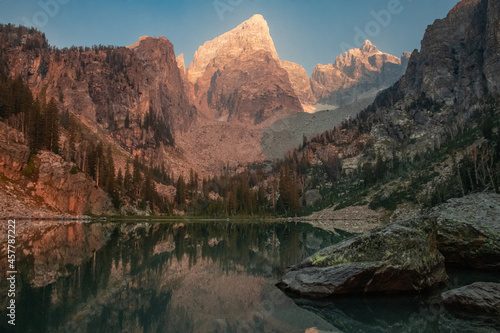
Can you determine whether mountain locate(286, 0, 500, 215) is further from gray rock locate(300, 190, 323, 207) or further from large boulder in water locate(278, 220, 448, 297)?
large boulder in water locate(278, 220, 448, 297)

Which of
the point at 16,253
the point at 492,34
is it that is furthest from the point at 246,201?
the point at 492,34

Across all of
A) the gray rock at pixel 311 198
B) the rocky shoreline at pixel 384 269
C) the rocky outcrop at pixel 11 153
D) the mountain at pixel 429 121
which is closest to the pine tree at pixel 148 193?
the rocky outcrop at pixel 11 153

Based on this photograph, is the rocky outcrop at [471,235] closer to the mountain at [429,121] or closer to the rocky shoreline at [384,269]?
the rocky shoreline at [384,269]

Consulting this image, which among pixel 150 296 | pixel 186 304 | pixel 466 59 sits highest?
pixel 466 59

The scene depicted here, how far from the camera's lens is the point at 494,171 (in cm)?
5531

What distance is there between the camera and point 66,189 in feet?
275

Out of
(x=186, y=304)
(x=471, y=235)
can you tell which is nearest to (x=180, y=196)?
(x=471, y=235)

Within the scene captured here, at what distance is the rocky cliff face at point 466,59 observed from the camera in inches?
5881

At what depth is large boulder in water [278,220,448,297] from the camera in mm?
13750

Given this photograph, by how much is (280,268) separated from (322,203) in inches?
4188

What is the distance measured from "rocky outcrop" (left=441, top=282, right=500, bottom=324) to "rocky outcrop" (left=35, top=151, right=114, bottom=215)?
277 feet

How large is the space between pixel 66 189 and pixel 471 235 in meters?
88.3

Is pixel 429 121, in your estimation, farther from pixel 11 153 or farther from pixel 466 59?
pixel 11 153

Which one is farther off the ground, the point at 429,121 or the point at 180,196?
the point at 429,121
